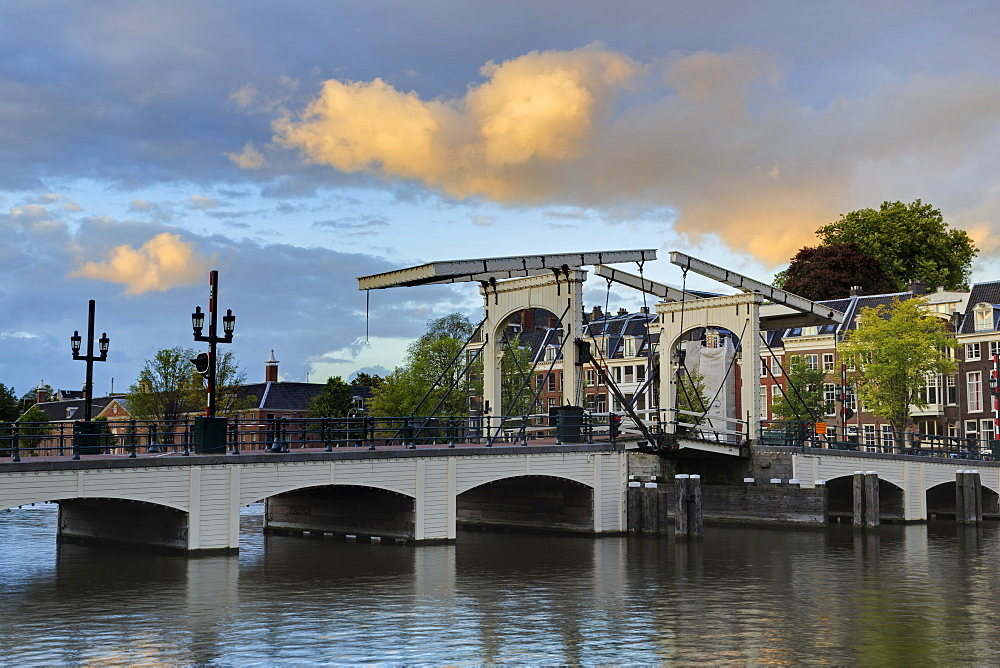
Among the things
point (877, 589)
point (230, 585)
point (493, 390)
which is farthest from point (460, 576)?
point (493, 390)

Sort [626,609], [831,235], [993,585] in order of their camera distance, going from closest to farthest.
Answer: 1. [626,609]
2. [993,585]
3. [831,235]

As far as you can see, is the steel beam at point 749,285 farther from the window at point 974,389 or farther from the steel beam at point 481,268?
the window at point 974,389

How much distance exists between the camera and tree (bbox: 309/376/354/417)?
80938 mm

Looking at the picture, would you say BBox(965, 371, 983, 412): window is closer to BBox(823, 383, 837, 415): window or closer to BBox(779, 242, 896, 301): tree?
BBox(823, 383, 837, 415): window

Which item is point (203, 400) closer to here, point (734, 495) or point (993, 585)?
point (734, 495)

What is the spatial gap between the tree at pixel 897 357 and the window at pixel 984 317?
544 cm

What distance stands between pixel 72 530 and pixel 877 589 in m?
19.7

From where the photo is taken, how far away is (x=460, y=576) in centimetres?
2277

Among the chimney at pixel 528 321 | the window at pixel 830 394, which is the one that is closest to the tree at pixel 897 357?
the window at pixel 830 394

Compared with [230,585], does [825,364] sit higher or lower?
higher

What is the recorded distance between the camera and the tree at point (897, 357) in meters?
55.4

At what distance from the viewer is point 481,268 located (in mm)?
31359

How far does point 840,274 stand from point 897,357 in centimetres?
1766

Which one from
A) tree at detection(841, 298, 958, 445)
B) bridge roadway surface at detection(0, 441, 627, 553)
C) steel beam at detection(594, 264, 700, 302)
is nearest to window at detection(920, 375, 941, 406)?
tree at detection(841, 298, 958, 445)
